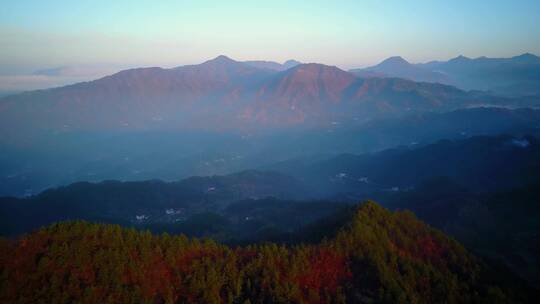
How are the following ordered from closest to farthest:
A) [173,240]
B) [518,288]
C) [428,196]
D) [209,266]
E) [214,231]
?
[209,266]
[173,240]
[518,288]
[214,231]
[428,196]

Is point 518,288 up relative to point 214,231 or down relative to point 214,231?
up

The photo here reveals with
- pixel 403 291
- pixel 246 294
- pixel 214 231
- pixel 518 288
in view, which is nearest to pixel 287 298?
pixel 246 294

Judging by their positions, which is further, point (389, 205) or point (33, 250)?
point (389, 205)

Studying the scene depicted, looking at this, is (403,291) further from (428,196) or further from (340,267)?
(428,196)

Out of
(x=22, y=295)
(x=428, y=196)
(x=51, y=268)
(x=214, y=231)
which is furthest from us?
(x=428, y=196)

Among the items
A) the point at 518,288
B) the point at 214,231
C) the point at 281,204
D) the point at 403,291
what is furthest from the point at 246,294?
the point at 281,204

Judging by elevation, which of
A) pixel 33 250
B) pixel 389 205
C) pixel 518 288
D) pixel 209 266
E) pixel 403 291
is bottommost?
pixel 389 205
